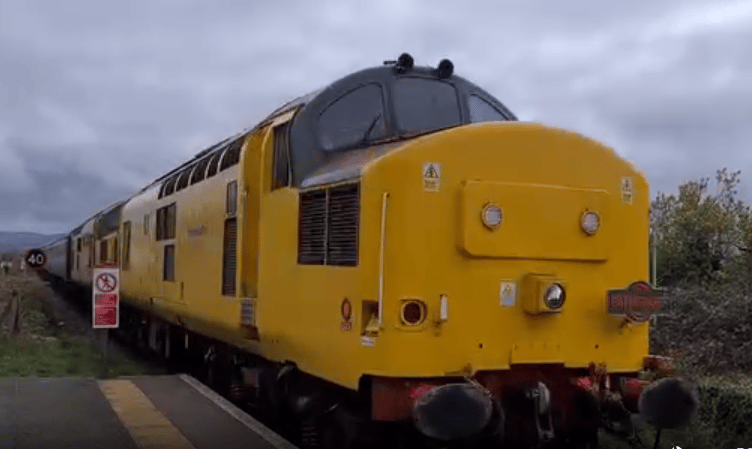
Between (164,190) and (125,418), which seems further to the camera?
(164,190)

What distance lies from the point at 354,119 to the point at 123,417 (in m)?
4.16

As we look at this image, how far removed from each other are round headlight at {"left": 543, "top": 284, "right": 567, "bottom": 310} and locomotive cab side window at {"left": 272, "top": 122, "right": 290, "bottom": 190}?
2.49m

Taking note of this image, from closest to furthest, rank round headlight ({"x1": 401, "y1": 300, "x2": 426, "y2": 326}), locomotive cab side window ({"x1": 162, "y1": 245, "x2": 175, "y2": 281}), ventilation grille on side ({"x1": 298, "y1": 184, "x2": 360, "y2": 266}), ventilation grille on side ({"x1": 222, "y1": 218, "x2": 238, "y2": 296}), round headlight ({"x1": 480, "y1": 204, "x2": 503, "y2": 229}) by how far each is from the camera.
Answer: round headlight ({"x1": 401, "y1": 300, "x2": 426, "y2": 326})
round headlight ({"x1": 480, "y1": 204, "x2": 503, "y2": 229})
ventilation grille on side ({"x1": 298, "y1": 184, "x2": 360, "y2": 266})
ventilation grille on side ({"x1": 222, "y1": 218, "x2": 238, "y2": 296})
locomotive cab side window ({"x1": 162, "y1": 245, "x2": 175, "y2": 281})

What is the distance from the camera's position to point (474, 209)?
6.72 m

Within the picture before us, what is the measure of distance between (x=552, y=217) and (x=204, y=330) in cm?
543

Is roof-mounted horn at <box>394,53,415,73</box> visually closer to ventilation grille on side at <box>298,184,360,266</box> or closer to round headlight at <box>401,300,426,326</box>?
ventilation grille on side at <box>298,184,360,266</box>

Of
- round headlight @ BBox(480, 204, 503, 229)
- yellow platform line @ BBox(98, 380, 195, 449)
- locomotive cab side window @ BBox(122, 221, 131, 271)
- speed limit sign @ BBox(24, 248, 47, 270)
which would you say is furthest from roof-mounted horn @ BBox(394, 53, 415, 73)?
A: speed limit sign @ BBox(24, 248, 47, 270)

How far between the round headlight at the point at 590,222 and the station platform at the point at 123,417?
324 cm

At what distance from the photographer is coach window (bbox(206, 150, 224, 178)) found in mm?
10820

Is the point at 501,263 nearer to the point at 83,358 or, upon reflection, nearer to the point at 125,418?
the point at 125,418

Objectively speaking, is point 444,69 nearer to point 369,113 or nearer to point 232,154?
point 369,113

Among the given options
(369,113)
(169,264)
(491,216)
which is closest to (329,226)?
(491,216)

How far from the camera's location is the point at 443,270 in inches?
261

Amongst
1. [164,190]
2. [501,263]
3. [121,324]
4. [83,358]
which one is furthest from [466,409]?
[121,324]
